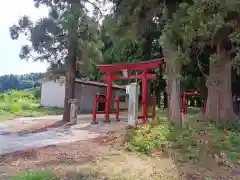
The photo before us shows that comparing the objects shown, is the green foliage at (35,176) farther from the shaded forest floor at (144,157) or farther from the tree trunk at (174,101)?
the tree trunk at (174,101)

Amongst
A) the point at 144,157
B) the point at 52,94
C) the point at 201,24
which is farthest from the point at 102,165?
the point at 52,94

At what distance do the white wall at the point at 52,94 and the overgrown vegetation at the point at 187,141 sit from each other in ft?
63.9

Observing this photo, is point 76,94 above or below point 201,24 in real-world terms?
below

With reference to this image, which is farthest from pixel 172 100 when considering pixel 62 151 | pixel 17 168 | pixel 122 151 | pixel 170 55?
pixel 17 168

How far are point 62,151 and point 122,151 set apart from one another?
4.91 feet

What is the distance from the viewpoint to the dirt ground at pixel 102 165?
20.3 feet

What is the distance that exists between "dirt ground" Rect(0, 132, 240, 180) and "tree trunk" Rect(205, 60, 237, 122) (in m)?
4.62

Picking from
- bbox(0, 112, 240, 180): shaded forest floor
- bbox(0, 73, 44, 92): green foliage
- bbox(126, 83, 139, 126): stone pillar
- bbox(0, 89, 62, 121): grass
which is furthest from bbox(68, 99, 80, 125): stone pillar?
bbox(0, 73, 44, 92): green foliage

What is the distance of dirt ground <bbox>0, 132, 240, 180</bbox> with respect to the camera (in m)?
6.20

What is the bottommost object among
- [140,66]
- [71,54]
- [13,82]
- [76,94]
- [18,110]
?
[18,110]

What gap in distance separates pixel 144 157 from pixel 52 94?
906 inches

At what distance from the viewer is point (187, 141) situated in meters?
8.70

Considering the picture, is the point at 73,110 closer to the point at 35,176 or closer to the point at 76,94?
the point at 35,176

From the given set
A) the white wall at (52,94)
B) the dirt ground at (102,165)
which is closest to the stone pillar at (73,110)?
the dirt ground at (102,165)
